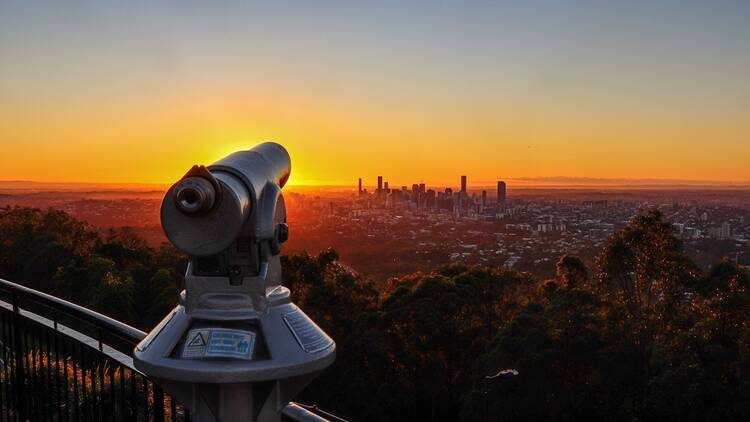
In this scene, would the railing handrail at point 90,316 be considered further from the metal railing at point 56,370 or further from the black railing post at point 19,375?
the black railing post at point 19,375

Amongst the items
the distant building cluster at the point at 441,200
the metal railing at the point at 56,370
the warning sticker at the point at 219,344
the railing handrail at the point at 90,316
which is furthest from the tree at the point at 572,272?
the distant building cluster at the point at 441,200

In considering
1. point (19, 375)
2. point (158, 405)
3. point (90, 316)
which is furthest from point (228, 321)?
point (19, 375)

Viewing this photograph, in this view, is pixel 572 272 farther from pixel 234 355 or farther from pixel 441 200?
pixel 441 200

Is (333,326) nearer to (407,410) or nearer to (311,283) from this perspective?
(311,283)

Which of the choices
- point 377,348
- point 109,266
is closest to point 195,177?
point 377,348

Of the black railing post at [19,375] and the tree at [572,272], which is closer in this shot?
the black railing post at [19,375]

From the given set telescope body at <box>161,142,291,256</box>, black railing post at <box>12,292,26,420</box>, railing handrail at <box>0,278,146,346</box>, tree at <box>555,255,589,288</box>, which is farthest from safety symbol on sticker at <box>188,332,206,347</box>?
tree at <box>555,255,589,288</box>
